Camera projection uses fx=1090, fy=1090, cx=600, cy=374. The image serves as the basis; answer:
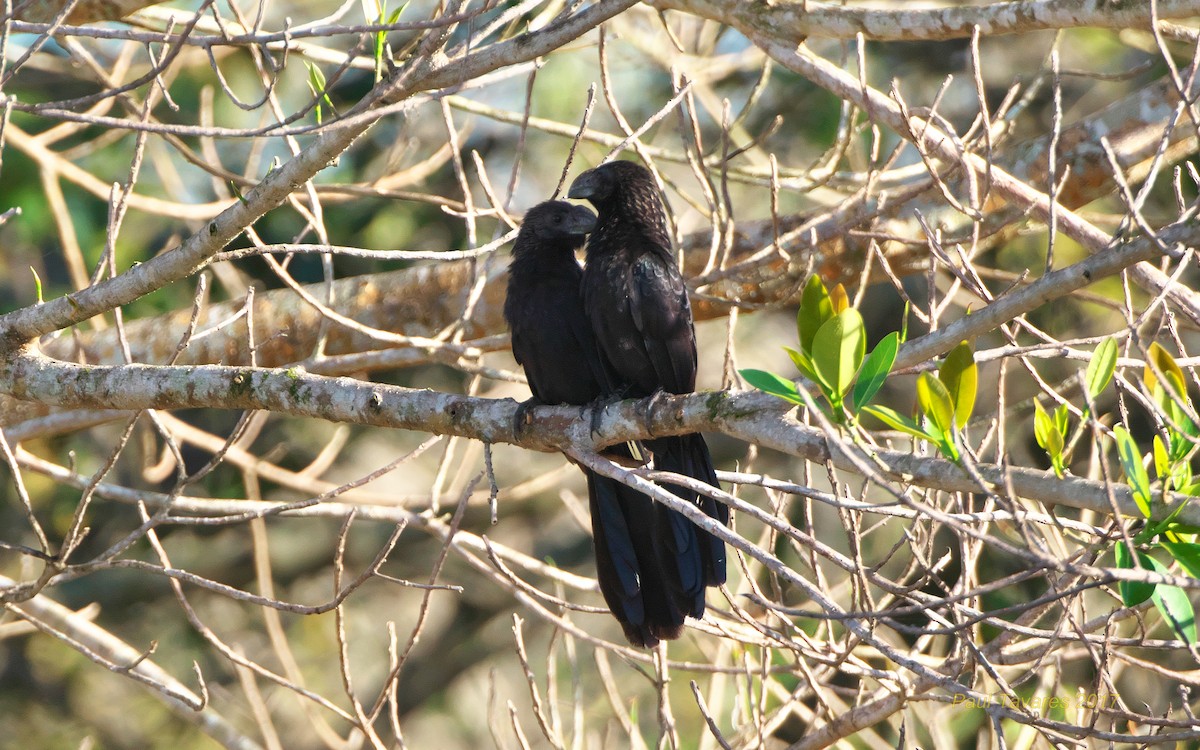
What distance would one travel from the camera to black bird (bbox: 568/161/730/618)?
10.9ft

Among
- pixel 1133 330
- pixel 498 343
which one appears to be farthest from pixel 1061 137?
pixel 1133 330

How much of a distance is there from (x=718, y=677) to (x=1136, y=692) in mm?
3195

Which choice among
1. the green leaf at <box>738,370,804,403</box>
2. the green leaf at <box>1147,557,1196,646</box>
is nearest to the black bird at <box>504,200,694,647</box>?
the green leaf at <box>738,370,804,403</box>

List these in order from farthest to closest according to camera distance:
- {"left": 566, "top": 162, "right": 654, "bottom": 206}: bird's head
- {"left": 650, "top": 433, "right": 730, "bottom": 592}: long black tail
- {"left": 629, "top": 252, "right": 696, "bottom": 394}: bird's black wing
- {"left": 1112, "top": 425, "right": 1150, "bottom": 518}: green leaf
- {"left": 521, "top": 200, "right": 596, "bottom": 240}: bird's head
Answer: {"left": 521, "top": 200, "right": 596, "bottom": 240}: bird's head
{"left": 566, "top": 162, "right": 654, "bottom": 206}: bird's head
{"left": 629, "top": 252, "right": 696, "bottom": 394}: bird's black wing
{"left": 650, "top": 433, "right": 730, "bottom": 592}: long black tail
{"left": 1112, "top": 425, "right": 1150, "bottom": 518}: green leaf

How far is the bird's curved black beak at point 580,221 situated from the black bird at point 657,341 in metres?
0.17

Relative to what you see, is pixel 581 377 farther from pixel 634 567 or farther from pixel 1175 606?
pixel 1175 606

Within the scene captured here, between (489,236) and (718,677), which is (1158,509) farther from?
(489,236)

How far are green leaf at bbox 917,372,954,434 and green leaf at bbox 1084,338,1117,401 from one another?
29cm

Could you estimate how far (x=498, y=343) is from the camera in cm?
430

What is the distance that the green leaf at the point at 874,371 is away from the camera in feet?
6.61

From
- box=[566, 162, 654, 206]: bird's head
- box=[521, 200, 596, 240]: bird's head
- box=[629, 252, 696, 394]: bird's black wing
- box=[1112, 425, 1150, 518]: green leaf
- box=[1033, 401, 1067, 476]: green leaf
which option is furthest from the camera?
box=[521, 200, 596, 240]: bird's head

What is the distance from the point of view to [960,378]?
2004mm

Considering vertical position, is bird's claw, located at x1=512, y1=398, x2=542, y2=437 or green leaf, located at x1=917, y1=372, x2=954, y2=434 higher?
green leaf, located at x1=917, y1=372, x2=954, y2=434

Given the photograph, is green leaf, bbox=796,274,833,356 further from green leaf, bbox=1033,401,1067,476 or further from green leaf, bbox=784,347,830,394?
green leaf, bbox=1033,401,1067,476
